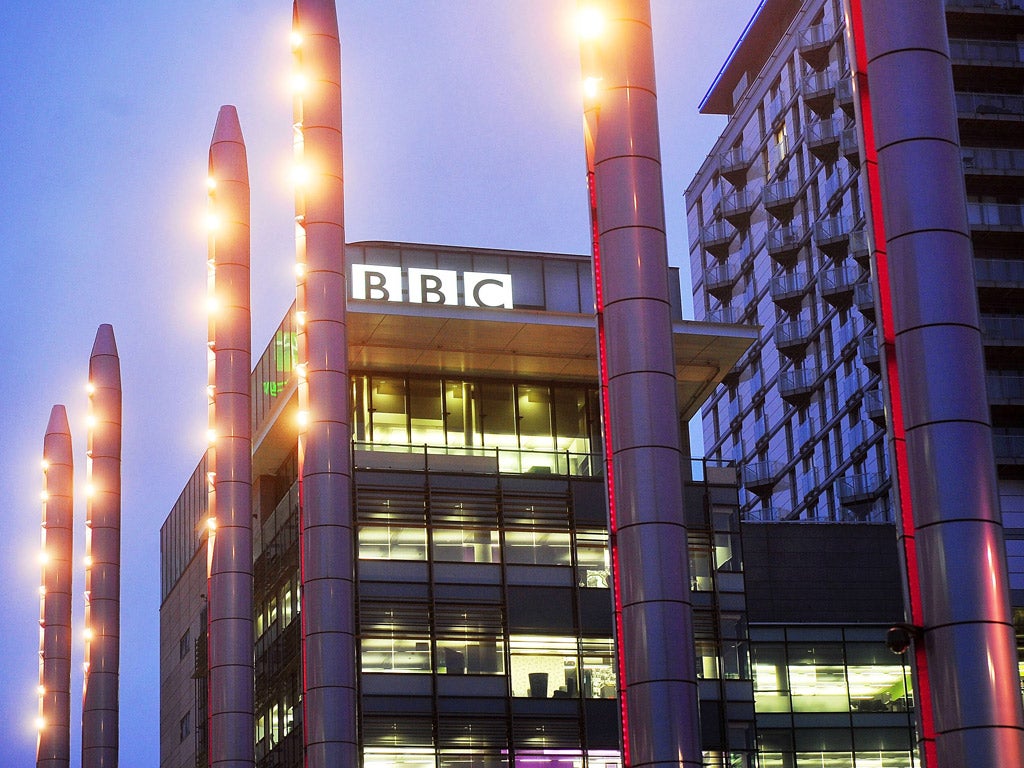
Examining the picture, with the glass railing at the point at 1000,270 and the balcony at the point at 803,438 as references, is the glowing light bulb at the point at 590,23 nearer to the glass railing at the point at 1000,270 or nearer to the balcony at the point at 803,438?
the glass railing at the point at 1000,270

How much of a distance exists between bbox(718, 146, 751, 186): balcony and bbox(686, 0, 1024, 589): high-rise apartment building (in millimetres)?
117

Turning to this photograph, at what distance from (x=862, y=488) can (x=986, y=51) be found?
29.3 metres

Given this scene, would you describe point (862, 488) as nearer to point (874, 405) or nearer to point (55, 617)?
point (874, 405)

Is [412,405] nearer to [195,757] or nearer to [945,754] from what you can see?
[195,757]

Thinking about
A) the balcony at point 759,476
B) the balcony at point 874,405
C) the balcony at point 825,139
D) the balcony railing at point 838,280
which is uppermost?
the balcony at point 825,139

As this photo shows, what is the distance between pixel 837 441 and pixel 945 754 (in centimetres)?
9775

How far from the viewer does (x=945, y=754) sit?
26.9m

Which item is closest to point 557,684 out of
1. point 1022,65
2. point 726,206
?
point 1022,65

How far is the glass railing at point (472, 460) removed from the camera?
2669 inches

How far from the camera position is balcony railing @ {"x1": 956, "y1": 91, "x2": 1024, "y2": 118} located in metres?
105

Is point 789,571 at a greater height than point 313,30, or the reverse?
point 313,30

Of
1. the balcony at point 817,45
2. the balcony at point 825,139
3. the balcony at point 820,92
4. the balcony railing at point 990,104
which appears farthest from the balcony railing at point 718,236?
the balcony railing at point 990,104

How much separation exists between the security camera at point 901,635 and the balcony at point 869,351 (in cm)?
8160

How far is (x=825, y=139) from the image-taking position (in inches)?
4911
